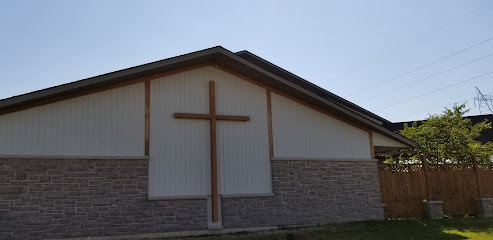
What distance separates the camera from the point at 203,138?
38.0 ft

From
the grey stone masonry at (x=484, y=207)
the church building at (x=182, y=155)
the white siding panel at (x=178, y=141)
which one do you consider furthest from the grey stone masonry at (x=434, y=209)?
the white siding panel at (x=178, y=141)

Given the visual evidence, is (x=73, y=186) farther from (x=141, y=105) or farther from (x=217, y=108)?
(x=217, y=108)

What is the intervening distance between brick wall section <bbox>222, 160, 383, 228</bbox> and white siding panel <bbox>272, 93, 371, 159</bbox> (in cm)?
32

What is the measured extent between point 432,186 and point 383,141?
2545 millimetres

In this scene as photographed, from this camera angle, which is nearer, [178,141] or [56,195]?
[56,195]

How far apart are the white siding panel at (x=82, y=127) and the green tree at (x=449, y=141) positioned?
12608mm

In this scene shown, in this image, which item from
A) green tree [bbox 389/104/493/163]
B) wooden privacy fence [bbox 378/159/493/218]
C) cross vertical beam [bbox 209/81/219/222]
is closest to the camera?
cross vertical beam [bbox 209/81/219/222]

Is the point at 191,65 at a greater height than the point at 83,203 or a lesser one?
greater

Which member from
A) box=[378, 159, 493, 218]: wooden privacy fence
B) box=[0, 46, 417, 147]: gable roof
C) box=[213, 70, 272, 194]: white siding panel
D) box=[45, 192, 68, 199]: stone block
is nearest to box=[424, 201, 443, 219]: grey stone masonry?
box=[378, 159, 493, 218]: wooden privacy fence

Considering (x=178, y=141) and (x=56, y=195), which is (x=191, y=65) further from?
(x=56, y=195)

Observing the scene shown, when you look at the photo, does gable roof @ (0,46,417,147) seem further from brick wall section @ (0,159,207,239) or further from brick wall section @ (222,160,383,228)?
brick wall section @ (222,160,383,228)

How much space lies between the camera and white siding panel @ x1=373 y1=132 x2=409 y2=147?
1392 cm

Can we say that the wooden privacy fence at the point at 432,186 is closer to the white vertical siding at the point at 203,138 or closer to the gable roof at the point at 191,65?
the gable roof at the point at 191,65

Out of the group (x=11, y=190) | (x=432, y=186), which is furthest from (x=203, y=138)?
(x=432, y=186)
